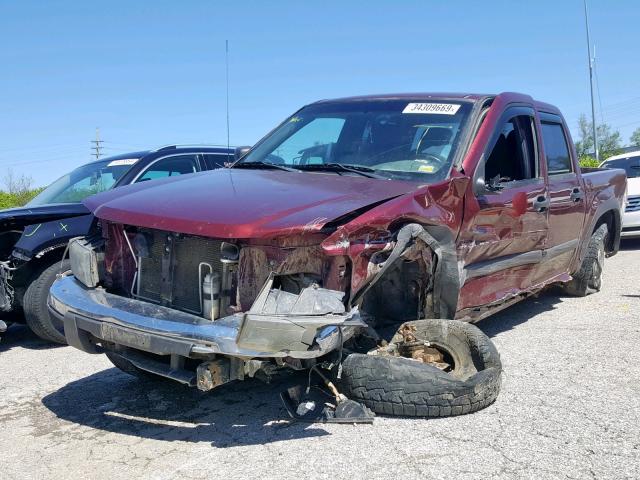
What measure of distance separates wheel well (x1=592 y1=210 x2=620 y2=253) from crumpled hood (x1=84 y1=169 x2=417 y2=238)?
13.9 feet

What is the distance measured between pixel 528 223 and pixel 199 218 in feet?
9.19

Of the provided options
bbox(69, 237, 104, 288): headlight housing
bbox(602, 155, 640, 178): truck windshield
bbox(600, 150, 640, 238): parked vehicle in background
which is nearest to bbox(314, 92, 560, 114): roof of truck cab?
bbox(69, 237, 104, 288): headlight housing

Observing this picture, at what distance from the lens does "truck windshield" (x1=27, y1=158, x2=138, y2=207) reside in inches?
268

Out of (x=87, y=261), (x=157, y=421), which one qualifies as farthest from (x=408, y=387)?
(x=87, y=261)

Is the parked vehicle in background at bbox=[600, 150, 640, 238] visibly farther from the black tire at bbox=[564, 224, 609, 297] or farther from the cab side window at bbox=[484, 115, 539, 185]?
the cab side window at bbox=[484, 115, 539, 185]

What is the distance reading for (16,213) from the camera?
5734mm

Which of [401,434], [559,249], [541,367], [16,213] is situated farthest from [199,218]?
[559,249]

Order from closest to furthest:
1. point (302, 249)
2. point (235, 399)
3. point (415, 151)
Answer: point (302, 249) → point (235, 399) → point (415, 151)

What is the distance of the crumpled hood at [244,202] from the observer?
321cm

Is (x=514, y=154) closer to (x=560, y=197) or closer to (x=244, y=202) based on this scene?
(x=560, y=197)

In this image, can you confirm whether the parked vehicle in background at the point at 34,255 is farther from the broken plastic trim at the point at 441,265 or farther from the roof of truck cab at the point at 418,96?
the broken plastic trim at the point at 441,265

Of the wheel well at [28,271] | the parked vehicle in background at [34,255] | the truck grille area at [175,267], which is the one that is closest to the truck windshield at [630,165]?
the parked vehicle in background at [34,255]

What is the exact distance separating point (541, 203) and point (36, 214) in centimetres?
431

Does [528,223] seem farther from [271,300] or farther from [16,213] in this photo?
[16,213]
